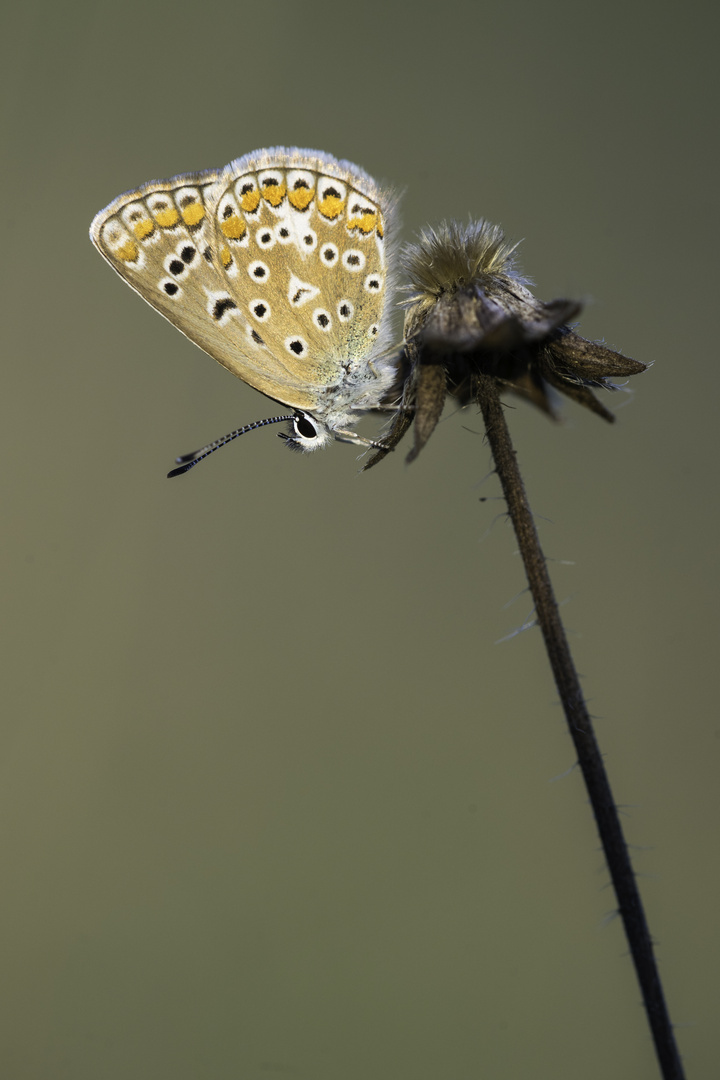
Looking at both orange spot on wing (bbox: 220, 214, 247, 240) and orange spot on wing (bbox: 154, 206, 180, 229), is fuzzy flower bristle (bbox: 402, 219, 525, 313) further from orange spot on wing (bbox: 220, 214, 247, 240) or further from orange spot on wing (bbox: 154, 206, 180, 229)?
orange spot on wing (bbox: 154, 206, 180, 229)

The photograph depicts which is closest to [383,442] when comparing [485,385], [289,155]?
[485,385]

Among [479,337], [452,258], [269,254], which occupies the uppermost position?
[269,254]

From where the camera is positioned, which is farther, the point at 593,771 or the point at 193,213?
the point at 193,213

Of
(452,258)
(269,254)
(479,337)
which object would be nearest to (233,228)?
(269,254)

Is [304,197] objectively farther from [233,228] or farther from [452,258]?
[452,258]

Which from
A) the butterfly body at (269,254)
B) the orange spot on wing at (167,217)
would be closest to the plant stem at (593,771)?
the butterfly body at (269,254)

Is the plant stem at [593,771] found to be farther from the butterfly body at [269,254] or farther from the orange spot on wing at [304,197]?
the orange spot on wing at [304,197]
